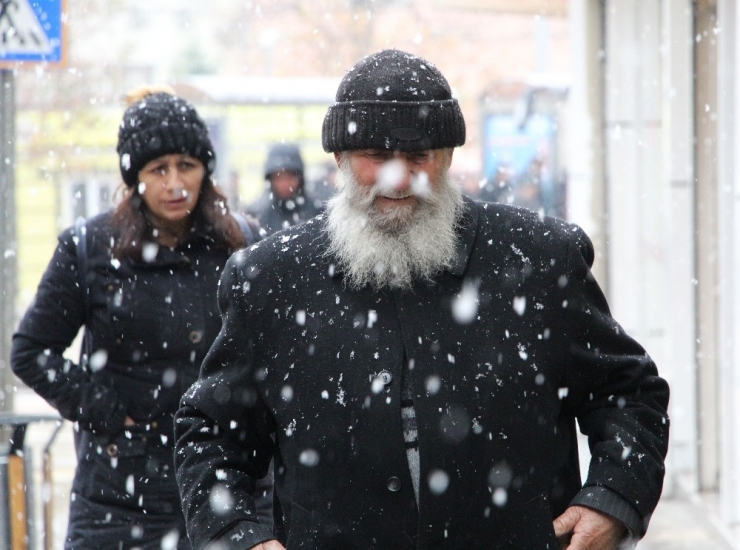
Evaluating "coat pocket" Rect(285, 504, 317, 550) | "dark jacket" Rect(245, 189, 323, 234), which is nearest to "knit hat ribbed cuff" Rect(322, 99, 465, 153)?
"coat pocket" Rect(285, 504, 317, 550)

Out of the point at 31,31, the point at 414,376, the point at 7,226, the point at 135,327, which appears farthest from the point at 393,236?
the point at 31,31

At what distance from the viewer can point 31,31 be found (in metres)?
6.57

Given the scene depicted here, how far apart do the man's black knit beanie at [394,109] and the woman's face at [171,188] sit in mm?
1443

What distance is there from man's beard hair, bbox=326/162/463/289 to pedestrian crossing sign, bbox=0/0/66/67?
13.0ft

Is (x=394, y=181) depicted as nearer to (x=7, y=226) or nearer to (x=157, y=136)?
(x=157, y=136)

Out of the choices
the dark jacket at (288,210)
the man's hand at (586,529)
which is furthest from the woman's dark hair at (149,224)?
the dark jacket at (288,210)

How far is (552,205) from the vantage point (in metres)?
15.8

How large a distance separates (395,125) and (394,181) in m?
0.14

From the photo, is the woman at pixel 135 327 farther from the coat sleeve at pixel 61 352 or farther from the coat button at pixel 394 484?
the coat button at pixel 394 484

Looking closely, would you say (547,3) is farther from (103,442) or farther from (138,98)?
(103,442)

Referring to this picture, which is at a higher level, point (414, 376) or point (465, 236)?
point (465, 236)

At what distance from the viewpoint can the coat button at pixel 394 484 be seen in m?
2.79

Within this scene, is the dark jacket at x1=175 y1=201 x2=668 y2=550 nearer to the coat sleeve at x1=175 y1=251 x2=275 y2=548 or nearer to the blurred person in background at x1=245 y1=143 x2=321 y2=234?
the coat sleeve at x1=175 y1=251 x2=275 y2=548

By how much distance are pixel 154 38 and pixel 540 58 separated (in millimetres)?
14228
